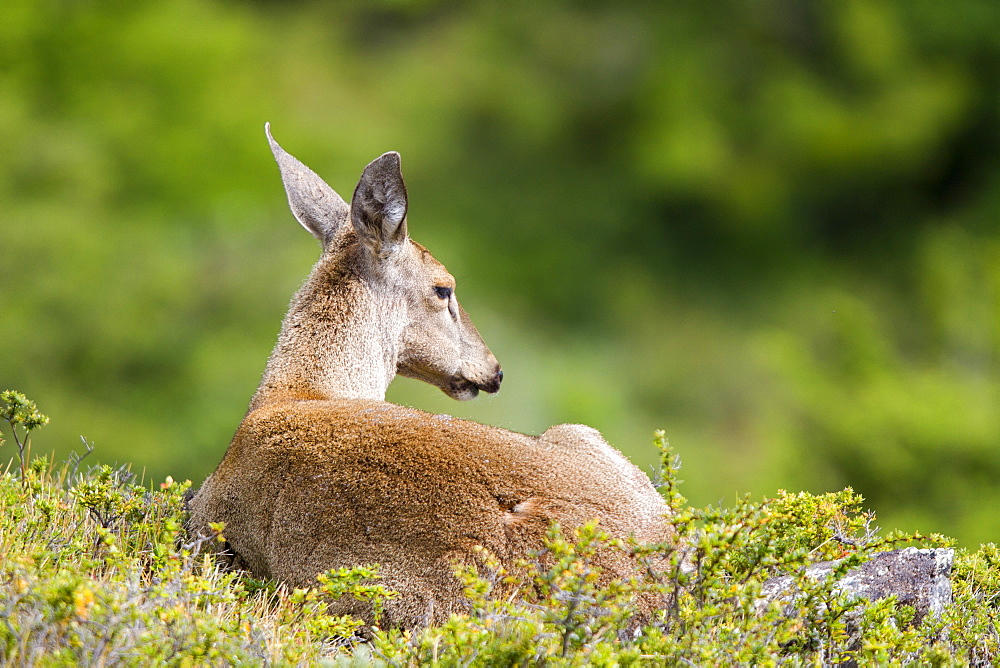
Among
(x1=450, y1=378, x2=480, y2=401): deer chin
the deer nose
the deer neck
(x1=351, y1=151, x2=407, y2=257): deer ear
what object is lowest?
the deer neck

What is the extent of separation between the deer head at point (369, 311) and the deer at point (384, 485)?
0.04 ft

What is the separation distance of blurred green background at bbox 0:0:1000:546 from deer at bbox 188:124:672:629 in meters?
7.96

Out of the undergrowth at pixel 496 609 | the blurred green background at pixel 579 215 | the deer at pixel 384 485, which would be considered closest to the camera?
the undergrowth at pixel 496 609

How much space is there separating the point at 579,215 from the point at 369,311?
26.3 metres

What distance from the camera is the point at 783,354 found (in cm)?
1580

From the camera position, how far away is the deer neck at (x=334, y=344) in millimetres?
5309

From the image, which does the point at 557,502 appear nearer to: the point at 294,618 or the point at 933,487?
the point at 294,618

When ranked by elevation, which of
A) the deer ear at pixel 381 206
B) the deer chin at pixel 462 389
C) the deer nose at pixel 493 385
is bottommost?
the deer chin at pixel 462 389

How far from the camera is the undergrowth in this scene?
10.5ft

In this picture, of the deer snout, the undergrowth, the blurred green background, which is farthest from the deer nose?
the blurred green background

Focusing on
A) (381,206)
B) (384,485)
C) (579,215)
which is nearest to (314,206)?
(381,206)

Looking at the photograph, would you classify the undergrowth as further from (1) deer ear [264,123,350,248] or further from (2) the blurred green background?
(2) the blurred green background

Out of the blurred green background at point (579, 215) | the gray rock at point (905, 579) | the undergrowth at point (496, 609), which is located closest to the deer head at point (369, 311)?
the undergrowth at point (496, 609)

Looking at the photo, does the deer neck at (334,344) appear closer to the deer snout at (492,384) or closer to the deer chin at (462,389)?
the deer chin at (462,389)
